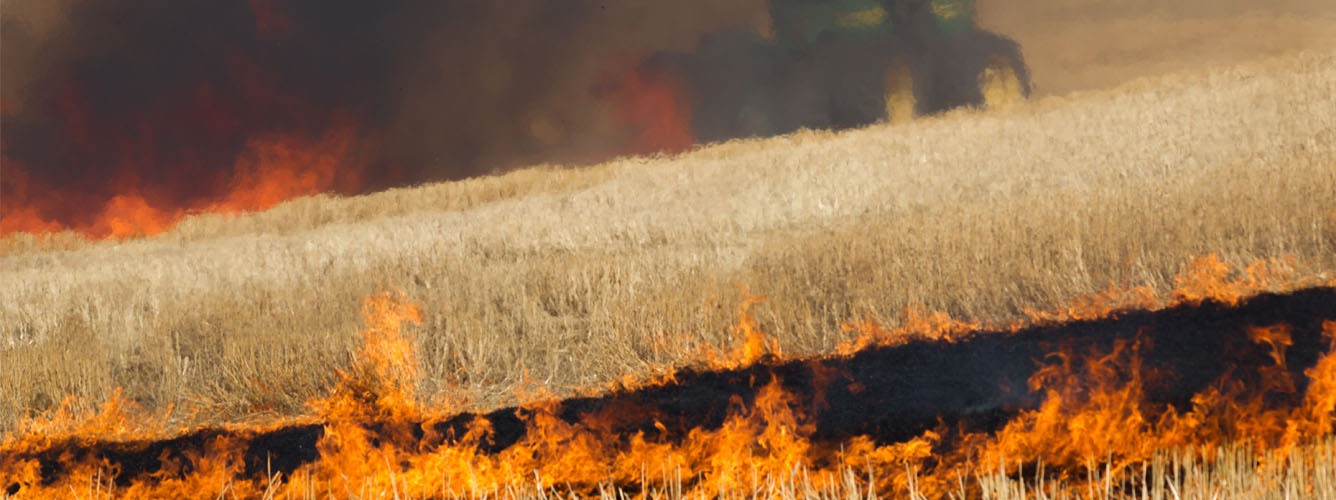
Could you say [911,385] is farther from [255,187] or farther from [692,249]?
[255,187]

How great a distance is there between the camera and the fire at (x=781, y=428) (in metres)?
5.10

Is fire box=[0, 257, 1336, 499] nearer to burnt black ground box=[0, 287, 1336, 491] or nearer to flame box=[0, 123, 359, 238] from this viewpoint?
burnt black ground box=[0, 287, 1336, 491]

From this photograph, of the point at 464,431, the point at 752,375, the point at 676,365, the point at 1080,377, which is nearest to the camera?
the point at 1080,377

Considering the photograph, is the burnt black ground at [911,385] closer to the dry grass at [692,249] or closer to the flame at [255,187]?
the dry grass at [692,249]

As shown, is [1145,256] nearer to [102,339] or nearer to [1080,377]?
[1080,377]

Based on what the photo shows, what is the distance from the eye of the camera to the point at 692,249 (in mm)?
9086

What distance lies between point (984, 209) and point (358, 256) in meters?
5.76

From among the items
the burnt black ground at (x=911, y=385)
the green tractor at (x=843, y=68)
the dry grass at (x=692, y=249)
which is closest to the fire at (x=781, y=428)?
the burnt black ground at (x=911, y=385)

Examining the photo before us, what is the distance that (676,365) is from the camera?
7773 mm

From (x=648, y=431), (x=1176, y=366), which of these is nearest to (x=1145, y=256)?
(x=1176, y=366)

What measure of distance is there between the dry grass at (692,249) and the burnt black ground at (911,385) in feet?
2.09

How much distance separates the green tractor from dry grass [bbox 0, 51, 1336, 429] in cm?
24

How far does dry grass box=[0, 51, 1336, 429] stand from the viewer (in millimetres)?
8000

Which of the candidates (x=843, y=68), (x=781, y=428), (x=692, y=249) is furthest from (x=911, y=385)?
(x=843, y=68)
